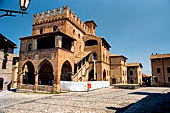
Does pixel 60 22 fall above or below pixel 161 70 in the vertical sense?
above

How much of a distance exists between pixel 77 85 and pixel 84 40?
1290 cm

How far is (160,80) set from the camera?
1292 inches

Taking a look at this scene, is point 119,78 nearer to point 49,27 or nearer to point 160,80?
point 160,80

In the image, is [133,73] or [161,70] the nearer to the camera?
[161,70]

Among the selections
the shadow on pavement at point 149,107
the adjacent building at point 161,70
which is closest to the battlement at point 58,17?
the shadow on pavement at point 149,107

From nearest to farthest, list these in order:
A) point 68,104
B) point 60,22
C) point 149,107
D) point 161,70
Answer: point 149,107, point 68,104, point 60,22, point 161,70

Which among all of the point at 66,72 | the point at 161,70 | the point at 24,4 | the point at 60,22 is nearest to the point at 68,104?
the point at 24,4

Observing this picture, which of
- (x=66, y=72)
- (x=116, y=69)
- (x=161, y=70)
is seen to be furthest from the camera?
(x=161, y=70)

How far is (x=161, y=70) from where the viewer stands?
32938 millimetres

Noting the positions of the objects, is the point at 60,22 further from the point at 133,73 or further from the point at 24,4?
the point at 133,73

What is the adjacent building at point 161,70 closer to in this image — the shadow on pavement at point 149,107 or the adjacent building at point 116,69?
the adjacent building at point 116,69

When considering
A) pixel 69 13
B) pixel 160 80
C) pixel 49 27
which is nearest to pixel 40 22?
pixel 49 27

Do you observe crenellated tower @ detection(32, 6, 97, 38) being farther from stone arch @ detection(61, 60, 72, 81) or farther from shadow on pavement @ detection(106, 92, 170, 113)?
shadow on pavement @ detection(106, 92, 170, 113)

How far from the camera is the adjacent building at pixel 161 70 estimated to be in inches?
1268
